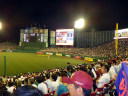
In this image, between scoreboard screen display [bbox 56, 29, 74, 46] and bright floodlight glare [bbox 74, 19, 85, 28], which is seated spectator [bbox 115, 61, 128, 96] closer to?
scoreboard screen display [bbox 56, 29, 74, 46]

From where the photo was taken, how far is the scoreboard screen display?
50750 mm

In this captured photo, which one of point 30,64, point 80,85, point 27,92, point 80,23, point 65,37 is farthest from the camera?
point 65,37

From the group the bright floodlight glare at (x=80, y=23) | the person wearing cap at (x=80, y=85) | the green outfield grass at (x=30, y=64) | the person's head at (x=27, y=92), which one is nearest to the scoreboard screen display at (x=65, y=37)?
the bright floodlight glare at (x=80, y=23)

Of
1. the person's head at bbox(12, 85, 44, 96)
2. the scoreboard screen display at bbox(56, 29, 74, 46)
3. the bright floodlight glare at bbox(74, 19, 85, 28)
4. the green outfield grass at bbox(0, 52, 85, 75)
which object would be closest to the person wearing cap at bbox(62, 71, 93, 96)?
the person's head at bbox(12, 85, 44, 96)

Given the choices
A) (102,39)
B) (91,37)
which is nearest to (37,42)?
(91,37)

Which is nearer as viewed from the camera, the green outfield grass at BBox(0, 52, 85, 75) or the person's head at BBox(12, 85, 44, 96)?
the person's head at BBox(12, 85, 44, 96)

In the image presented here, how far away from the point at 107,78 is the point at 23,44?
66.4 metres

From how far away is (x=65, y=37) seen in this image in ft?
172

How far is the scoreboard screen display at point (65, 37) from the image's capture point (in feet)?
A: 167

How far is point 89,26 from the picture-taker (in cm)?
6788

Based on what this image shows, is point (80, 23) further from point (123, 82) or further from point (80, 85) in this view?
point (123, 82)

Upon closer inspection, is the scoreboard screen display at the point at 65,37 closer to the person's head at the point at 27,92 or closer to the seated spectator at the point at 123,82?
the seated spectator at the point at 123,82

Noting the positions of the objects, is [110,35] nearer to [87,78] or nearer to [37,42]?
[37,42]

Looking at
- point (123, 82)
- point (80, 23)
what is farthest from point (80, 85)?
point (80, 23)
